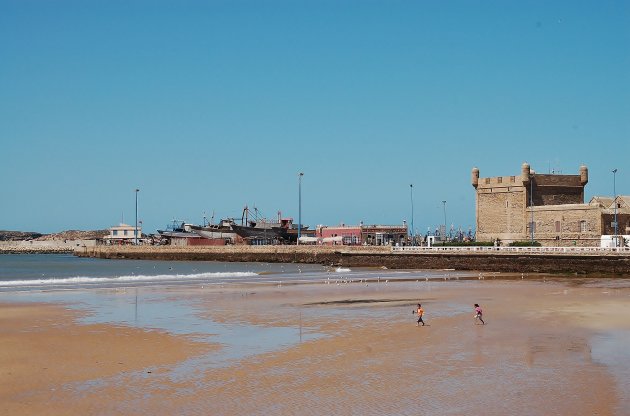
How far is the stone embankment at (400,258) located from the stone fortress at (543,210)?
36.1 feet

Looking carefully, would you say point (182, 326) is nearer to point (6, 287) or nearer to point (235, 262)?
point (6, 287)

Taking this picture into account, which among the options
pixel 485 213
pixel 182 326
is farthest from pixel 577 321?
pixel 485 213

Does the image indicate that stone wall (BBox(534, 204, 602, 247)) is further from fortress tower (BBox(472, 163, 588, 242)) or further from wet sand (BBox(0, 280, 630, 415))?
wet sand (BBox(0, 280, 630, 415))

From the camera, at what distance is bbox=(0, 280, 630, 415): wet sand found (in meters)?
13.8

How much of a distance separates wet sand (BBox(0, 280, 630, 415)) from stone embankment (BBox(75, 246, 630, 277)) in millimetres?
22592

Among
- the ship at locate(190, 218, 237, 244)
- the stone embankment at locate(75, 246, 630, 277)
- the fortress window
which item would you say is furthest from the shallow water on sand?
the ship at locate(190, 218, 237, 244)

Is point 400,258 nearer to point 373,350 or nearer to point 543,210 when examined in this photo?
point 543,210

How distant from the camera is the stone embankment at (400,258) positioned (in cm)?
5138

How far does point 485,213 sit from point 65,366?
200ft

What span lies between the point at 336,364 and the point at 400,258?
160 feet

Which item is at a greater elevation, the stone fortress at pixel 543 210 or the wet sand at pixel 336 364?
the stone fortress at pixel 543 210

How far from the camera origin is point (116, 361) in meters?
18.0

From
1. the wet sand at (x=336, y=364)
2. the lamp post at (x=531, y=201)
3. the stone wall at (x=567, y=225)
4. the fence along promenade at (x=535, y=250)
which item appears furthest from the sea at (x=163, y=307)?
the lamp post at (x=531, y=201)

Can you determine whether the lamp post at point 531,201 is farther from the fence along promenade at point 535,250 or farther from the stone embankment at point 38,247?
the stone embankment at point 38,247
